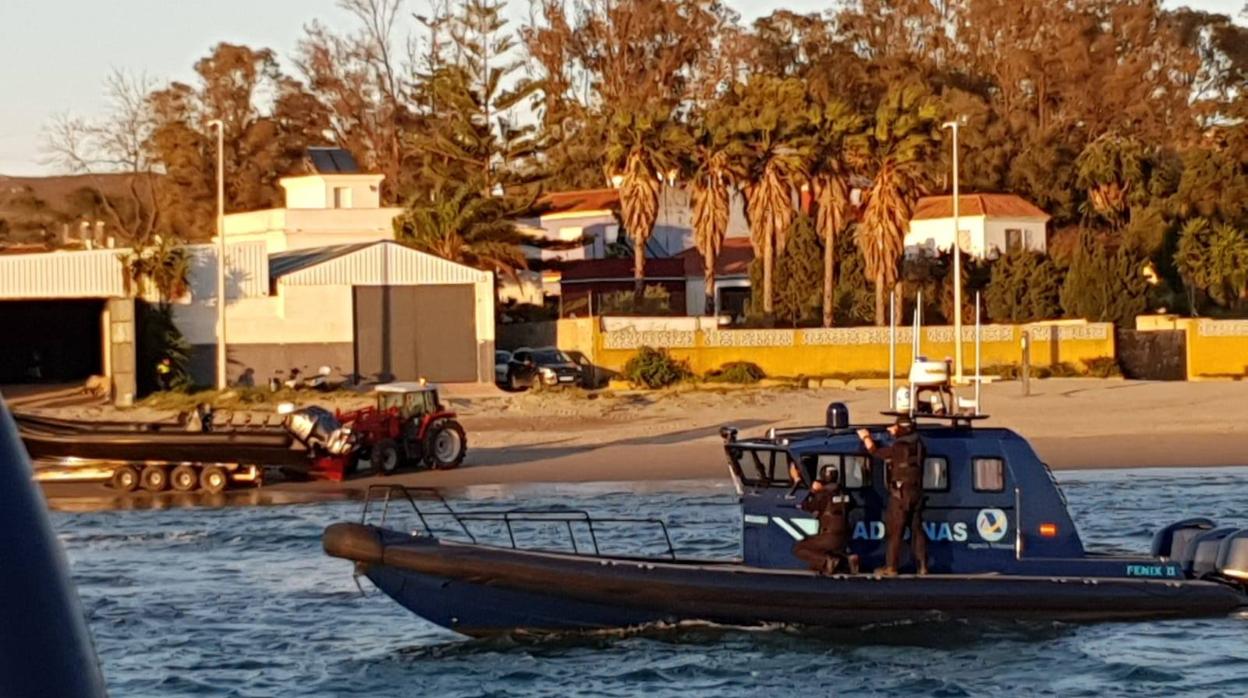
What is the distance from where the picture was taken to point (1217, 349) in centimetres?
5250

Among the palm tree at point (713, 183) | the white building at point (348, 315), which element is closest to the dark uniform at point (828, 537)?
the white building at point (348, 315)

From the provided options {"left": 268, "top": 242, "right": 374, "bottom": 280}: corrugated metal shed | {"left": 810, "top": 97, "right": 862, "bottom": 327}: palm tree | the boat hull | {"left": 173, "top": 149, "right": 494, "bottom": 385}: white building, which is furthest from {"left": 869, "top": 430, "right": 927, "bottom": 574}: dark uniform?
{"left": 810, "top": 97, "right": 862, "bottom": 327}: palm tree

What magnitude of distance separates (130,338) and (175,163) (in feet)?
127

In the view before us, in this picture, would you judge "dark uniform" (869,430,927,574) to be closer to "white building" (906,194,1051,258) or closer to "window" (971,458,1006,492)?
"window" (971,458,1006,492)

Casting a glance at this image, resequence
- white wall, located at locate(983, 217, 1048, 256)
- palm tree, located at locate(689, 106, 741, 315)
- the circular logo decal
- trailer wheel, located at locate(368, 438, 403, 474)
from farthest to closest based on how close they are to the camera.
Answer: white wall, located at locate(983, 217, 1048, 256)
palm tree, located at locate(689, 106, 741, 315)
trailer wheel, located at locate(368, 438, 403, 474)
the circular logo decal

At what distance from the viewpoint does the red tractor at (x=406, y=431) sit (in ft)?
109

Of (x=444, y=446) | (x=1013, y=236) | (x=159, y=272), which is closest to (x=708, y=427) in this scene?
(x=444, y=446)

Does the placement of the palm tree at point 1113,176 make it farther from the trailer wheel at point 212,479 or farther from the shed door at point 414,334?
the trailer wheel at point 212,479

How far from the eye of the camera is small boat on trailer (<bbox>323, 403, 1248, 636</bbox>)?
16.7 metres

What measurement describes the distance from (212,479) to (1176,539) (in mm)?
18279

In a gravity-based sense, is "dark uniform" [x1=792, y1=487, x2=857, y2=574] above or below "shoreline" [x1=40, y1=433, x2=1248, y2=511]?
above

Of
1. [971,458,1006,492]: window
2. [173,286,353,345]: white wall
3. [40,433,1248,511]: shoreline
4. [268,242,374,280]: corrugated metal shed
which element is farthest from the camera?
[268,242,374,280]: corrugated metal shed

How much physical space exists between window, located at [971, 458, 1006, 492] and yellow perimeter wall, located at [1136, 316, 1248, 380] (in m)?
37.4

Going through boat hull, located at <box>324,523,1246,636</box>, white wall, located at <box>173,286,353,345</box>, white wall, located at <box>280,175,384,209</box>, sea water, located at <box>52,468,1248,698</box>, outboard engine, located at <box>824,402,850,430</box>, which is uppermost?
white wall, located at <box>280,175,384,209</box>
